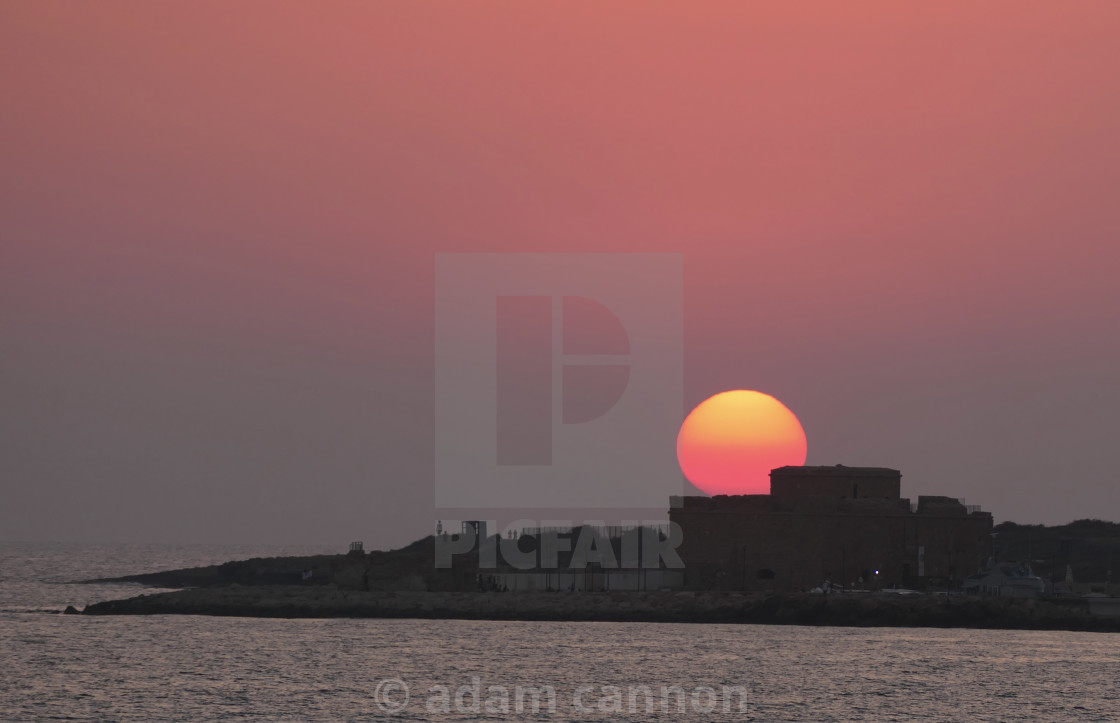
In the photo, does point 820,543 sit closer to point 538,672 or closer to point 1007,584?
point 1007,584

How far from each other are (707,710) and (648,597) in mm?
26693

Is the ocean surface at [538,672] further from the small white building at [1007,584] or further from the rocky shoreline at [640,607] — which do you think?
the small white building at [1007,584]

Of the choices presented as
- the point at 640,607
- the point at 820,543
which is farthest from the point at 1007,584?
the point at 640,607

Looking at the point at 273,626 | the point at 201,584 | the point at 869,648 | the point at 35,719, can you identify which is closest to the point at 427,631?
the point at 273,626

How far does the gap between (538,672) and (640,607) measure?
20.0 meters

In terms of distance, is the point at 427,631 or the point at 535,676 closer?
the point at 535,676

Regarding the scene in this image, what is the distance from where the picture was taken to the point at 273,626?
A: 60.8 m

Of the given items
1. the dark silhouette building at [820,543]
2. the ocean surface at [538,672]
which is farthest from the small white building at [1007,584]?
the ocean surface at [538,672]

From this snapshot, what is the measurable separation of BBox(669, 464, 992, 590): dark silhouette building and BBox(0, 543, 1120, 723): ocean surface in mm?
8961

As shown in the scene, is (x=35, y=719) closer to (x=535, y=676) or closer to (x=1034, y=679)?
(x=535, y=676)

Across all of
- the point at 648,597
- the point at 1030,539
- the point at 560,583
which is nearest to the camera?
the point at 648,597

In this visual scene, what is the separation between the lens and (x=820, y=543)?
227ft

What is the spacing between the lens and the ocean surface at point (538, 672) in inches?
1535

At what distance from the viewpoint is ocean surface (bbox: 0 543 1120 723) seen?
128 feet
